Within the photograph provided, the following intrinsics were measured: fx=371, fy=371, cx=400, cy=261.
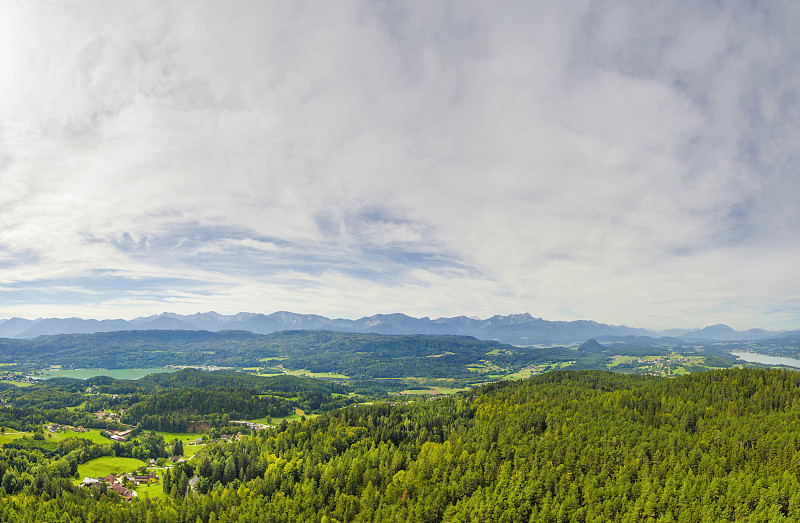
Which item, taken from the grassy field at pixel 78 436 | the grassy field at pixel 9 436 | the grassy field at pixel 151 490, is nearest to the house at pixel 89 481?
the grassy field at pixel 151 490

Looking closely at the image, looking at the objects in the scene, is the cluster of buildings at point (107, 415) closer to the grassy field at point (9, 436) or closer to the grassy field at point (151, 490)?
the grassy field at point (9, 436)

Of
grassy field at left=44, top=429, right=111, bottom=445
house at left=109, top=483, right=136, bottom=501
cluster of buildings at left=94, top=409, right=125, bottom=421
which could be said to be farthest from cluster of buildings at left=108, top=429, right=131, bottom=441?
house at left=109, top=483, right=136, bottom=501

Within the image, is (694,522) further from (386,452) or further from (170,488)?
(170,488)

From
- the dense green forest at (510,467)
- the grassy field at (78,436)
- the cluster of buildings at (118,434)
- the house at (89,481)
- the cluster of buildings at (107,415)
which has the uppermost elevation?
the dense green forest at (510,467)

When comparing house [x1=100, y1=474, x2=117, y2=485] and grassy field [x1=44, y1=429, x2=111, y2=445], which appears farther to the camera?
grassy field [x1=44, y1=429, x2=111, y2=445]

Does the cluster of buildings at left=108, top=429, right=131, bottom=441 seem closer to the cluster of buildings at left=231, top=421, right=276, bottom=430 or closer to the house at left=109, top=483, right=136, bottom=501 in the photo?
the cluster of buildings at left=231, top=421, right=276, bottom=430

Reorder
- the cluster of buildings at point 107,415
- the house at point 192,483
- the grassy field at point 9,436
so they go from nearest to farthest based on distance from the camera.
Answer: the house at point 192,483
the grassy field at point 9,436
the cluster of buildings at point 107,415
